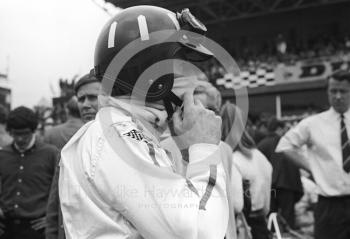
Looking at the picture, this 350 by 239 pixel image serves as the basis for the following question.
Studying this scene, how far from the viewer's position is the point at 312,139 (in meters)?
3.80

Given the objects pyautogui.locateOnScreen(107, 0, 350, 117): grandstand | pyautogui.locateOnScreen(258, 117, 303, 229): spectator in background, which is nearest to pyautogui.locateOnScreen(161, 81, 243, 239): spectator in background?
pyautogui.locateOnScreen(258, 117, 303, 229): spectator in background

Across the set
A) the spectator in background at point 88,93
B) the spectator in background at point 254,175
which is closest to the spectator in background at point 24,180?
the spectator in background at point 88,93

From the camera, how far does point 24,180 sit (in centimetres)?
342

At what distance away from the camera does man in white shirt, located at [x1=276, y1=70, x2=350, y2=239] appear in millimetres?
3523

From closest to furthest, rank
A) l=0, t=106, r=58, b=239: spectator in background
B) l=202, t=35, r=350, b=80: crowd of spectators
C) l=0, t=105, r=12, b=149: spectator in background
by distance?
l=0, t=106, r=58, b=239: spectator in background < l=0, t=105, r=12, b=149: spectator in background < l=202, t=35, r=350, b=80: crowd of spectators

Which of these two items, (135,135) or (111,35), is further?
(111,35)

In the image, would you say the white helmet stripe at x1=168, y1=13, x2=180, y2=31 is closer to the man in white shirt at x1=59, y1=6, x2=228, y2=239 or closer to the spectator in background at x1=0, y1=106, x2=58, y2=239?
the man in white shirt at x1=59, y1=6, x2=228, y2=239

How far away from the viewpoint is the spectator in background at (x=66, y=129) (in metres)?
3.40

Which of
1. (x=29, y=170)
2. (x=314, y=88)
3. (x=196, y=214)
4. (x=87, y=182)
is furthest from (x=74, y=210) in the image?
(x=314, y=88)

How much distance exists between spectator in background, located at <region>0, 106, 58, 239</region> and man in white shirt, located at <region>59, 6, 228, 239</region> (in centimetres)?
218

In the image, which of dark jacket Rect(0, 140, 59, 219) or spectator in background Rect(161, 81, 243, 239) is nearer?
spectator in background Rect(161, 81, 243, 239)

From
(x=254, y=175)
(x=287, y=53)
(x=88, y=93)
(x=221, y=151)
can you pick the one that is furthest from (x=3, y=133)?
(x=287, y=53)

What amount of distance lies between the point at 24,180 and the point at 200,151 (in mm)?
2531

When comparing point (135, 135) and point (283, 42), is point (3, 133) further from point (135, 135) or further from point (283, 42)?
point (283, 42)
